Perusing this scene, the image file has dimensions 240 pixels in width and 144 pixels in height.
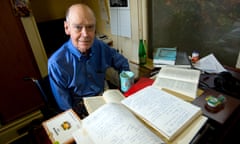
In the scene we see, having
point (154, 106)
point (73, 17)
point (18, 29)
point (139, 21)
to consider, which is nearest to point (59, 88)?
point (73, 17)

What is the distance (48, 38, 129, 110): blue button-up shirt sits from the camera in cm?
108

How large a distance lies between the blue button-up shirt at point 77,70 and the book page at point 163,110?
1.90 feet

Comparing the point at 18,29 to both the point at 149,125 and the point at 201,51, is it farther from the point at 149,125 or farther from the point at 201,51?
the point at 201,51

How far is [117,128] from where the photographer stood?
1.75ft

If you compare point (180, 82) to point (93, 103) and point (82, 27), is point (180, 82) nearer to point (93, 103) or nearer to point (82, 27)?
point (93, 103)

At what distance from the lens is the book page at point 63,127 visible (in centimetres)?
58

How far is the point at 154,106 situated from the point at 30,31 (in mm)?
1592

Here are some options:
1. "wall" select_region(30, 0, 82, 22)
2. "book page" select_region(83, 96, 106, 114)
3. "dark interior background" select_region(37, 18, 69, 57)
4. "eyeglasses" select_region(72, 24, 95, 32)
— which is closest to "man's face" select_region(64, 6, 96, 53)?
"eyeglasses" select_region(72, 24, 95, 32)

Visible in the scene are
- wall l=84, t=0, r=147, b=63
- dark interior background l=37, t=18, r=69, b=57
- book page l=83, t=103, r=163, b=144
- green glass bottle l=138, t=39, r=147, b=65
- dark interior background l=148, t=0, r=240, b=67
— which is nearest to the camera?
book page l=83, t=103, r=163, b=144

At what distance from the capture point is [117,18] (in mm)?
1875

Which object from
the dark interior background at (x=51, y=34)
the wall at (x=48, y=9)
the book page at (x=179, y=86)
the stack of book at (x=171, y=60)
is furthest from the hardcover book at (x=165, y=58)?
the wall at (x=48, y=9)

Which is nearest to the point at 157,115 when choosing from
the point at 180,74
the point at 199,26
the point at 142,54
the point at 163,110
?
the point at 163,110

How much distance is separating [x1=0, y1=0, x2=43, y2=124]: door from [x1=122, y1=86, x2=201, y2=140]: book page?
57.1 inches

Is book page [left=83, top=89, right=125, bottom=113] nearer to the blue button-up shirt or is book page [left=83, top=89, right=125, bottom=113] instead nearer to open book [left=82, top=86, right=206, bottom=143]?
open book [left=82, top=86, right=206, bottom=143]
